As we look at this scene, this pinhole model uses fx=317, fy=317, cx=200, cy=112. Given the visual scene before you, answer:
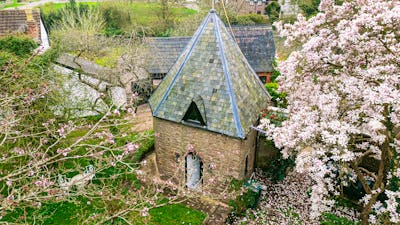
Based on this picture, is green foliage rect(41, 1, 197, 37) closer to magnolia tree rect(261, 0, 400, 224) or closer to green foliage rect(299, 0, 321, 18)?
green foliage rect(299, 0, 321, 18)

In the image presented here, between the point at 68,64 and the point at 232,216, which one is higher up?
the point at 68,64

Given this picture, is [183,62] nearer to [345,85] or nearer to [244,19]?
[345,85]

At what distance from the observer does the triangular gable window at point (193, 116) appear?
15.0 metres

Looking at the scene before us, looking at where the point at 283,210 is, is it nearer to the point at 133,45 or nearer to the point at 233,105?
the point at 233,105

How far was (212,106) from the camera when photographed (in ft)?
49.0

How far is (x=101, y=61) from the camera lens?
29.3 m

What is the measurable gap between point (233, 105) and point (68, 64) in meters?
15.8

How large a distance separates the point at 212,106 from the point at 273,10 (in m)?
44.2

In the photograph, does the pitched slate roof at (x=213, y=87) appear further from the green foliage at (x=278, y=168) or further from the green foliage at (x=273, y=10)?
the green foliage at (x=273, y=10)

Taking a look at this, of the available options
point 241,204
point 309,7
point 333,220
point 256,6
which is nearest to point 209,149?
point 241,204

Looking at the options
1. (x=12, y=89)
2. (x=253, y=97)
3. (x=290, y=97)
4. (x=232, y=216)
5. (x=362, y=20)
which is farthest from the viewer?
(x=253, y=97)

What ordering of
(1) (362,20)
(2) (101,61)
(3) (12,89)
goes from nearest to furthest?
(1) (362,20), (3) (12,89), (2) (101,61)

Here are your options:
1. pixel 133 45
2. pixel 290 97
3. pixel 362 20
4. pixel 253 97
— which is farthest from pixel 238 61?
pixel 133 45

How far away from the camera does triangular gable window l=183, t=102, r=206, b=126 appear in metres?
15.0
